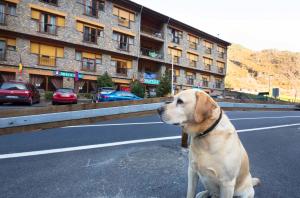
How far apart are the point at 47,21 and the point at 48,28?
770 mm

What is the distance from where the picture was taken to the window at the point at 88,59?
26.0 metres

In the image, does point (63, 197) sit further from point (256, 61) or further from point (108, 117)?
point (256, 61)

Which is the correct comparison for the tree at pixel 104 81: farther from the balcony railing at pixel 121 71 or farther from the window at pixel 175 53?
the window at pixel 175 53

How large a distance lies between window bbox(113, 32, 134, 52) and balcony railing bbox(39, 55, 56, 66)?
859 cm

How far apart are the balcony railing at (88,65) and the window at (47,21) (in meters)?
4.59

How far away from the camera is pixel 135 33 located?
1196 inches

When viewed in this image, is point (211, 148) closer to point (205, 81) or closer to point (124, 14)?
point (124, 14)

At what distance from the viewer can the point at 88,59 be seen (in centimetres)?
2662

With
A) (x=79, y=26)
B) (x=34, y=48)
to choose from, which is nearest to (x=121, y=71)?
(x=79, y=26)

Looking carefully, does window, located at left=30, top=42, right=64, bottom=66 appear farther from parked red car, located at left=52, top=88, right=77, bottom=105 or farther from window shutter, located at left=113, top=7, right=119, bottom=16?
window shutter, located at left=113, top=7, right=119, bottom=16

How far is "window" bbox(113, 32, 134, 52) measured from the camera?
94.6ft

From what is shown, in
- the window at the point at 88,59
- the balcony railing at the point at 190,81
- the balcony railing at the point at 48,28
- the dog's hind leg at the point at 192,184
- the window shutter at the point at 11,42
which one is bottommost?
the dog's hind leg at the point at 192,184

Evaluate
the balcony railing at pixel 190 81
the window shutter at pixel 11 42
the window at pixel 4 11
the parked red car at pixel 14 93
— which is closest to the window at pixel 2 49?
the window shutter at pixel 11 42

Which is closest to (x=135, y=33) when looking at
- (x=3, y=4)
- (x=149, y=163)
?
(x=3, y=4)
